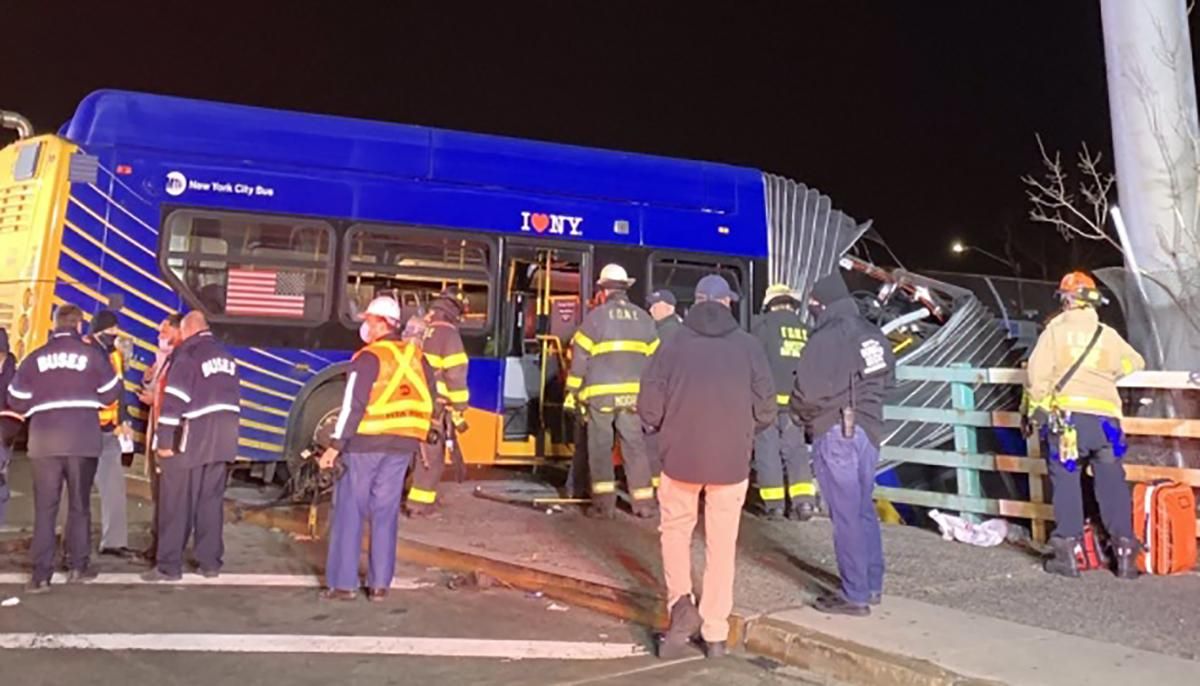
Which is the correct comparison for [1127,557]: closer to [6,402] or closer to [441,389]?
[441,389]

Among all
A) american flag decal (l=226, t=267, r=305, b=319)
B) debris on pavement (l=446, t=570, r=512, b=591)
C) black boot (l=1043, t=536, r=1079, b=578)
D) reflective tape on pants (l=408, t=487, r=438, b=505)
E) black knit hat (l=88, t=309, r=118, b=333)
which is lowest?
debris on pavement (l=446, t=570, r=512, b=591)

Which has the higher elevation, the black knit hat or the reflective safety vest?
the black knit hat

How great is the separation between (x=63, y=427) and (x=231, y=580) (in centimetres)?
140

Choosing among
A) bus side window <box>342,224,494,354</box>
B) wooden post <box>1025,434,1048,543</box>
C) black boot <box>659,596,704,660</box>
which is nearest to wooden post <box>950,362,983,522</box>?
wooden post <box>1025,434,1048,543</box>

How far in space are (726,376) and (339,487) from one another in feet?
8.23

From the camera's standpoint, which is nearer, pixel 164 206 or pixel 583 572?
pixel 583 572

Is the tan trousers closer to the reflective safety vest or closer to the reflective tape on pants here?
the reflective tape on pants

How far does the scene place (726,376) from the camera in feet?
16.5

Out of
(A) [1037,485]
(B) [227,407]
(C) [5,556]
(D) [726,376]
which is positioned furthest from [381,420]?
(A) [1037,485]

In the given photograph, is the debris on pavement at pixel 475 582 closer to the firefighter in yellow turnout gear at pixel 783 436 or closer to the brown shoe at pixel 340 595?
the brown shoe at pixel 340 595

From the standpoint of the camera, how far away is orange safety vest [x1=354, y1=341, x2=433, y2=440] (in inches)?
236

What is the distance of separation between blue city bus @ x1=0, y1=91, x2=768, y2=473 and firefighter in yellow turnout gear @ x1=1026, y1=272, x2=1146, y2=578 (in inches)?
193

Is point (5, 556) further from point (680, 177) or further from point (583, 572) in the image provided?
point (680, 177)

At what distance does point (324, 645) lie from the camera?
5.15m
